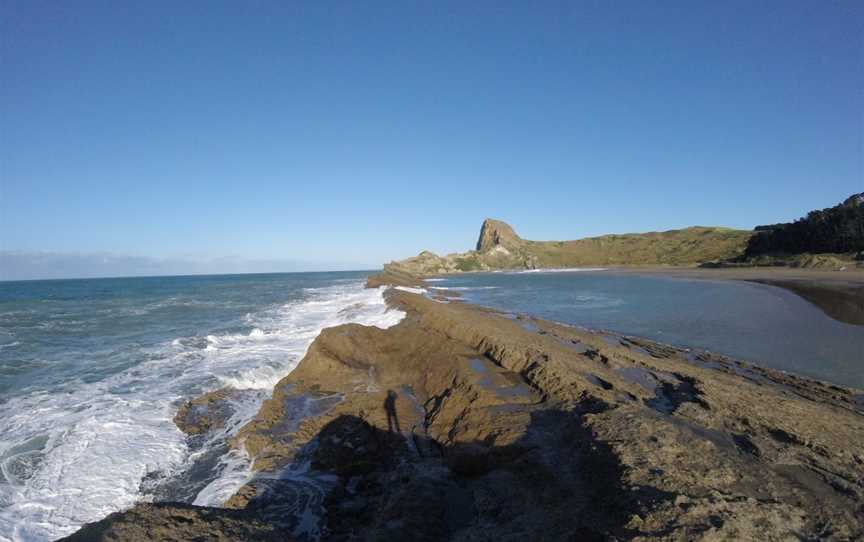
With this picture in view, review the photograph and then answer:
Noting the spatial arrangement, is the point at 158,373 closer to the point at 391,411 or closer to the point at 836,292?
the point at 391,411

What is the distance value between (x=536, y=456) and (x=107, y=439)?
7.85 meters

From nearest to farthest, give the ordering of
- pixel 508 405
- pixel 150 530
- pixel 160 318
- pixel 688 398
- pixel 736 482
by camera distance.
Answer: pixel 150 530
pixel 736 482
pixel 508 405
pixel 688 398
pixel 160 318

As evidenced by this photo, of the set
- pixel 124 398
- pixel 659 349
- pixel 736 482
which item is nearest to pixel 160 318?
pixel 124 398

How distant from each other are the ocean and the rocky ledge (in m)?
0.93

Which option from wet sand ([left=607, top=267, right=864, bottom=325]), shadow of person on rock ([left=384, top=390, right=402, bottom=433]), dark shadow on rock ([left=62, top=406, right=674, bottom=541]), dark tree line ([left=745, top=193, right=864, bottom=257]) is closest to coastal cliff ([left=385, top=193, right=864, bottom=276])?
dark tree line ([left=745, top=193, right=864, bottom=257])

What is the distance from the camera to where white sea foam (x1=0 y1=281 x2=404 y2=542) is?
5598 millimetres

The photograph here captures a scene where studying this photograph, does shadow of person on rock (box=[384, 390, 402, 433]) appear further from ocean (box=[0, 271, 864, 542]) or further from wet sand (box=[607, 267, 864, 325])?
wet sand (box=[607, 267, 864, 325])

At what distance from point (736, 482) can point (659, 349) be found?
10456mm

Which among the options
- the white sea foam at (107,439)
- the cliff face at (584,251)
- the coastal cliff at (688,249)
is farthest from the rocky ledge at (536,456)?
the cliff face at (584,251)

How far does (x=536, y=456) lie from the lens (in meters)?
5.15

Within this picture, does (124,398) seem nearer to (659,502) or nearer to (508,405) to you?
(508,405)

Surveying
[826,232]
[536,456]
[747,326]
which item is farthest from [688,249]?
[536,456]

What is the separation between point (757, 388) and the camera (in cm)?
898

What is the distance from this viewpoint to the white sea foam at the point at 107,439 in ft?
18.4
